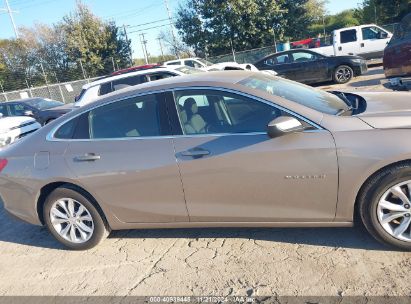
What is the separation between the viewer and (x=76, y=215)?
12.0 feet

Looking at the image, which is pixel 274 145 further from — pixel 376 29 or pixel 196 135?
pixel 376 29

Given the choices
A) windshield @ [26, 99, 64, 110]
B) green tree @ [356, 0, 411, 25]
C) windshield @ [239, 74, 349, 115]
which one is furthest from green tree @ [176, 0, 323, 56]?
windshield @ [239, 74, 349, 115]

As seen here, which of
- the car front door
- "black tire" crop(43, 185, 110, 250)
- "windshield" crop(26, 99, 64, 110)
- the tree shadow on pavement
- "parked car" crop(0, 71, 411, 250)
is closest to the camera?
"parked car" crop(0, 71, 411, 250)

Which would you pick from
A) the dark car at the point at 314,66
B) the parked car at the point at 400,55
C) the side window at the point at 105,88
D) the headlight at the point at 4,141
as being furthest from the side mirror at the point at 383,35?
the headlight at the point at 4,141

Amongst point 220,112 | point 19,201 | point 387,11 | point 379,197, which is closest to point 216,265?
point 220,112

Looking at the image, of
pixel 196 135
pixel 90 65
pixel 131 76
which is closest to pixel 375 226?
pixel 196 135

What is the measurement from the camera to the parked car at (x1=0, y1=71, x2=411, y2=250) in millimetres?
2740

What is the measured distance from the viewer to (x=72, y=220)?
3.69m

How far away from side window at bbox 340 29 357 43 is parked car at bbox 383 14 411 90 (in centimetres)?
927

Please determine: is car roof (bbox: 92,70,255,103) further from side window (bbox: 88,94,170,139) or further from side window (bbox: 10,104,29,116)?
side window (bbox: 10,104,29,116)

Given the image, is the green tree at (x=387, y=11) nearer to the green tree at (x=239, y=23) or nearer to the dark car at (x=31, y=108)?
the green tree at (x=239, y=23)

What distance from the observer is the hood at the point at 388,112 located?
8.89 feet

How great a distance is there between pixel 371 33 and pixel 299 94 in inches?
588

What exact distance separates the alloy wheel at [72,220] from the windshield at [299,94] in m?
2.07
